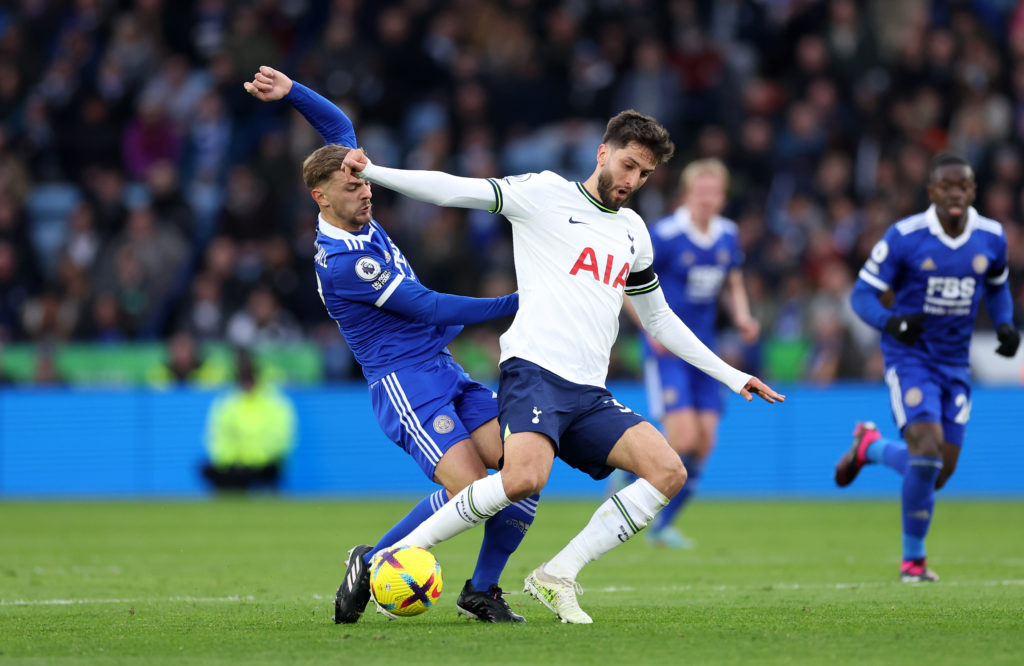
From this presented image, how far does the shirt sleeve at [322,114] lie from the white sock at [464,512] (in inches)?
75.1

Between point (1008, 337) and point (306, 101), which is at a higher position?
point (306, 101)

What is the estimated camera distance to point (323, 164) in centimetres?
678

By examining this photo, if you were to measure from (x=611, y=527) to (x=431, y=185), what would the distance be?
1.74 meters

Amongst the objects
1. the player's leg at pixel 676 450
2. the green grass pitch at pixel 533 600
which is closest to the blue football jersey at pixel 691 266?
the player's leg at pixel 676 450

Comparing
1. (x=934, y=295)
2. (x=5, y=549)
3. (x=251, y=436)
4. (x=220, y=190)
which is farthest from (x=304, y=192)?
(x=934, y=295)

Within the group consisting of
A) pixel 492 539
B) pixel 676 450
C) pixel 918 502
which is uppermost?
pixel 918 502

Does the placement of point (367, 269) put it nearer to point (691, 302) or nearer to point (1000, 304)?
point (1000, 304)

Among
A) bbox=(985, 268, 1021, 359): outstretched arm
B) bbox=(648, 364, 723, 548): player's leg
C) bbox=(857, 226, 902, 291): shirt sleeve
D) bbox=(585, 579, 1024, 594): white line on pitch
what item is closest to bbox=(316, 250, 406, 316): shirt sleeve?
bbox=(585, 579, 1024, 594): white line on pitch

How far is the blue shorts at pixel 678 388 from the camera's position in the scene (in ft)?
37.0

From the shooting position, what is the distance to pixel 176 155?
20.4m

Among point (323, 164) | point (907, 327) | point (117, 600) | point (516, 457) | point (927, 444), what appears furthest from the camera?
point (927, 444)

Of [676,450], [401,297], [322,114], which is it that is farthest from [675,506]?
[322,114]

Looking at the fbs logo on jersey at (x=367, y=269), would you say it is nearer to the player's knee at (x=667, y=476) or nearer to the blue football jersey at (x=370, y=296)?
the blue football jersey at (x=370, y=296)

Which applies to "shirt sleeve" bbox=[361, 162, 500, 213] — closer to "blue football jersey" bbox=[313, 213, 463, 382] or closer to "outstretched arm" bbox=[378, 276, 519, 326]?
"outstretched arm" bbox=[378, 276, 519, 326]
